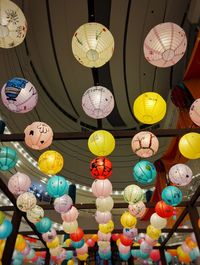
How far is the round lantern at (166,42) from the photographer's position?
2.23 metres

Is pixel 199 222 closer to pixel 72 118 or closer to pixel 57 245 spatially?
pixel 57 245

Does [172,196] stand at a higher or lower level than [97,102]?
lower

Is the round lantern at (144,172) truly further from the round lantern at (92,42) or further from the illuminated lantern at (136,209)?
the round lantern at (92,42)

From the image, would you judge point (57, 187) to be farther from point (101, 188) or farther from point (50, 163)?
point (101, 188)

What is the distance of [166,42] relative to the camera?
2227mm

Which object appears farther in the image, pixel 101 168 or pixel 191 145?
pixel 101 168

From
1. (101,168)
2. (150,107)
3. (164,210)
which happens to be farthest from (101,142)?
(164,210)

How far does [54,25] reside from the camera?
7484mm

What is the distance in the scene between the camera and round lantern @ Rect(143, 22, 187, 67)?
223 centimetres

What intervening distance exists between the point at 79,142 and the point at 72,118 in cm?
189

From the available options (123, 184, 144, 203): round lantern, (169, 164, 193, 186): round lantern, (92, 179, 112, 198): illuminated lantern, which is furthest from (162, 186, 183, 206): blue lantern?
(92, 179, 112, 198): illuminated lantern

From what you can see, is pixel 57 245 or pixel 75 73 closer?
pixel 57 245

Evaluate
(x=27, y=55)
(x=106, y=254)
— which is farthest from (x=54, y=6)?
(x=106, y=254)

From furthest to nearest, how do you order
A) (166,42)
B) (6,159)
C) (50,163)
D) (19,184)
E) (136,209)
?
1. (136,209)
2. (19,184)
3. (50,163)
4. (6,159)
5. (166,42)
